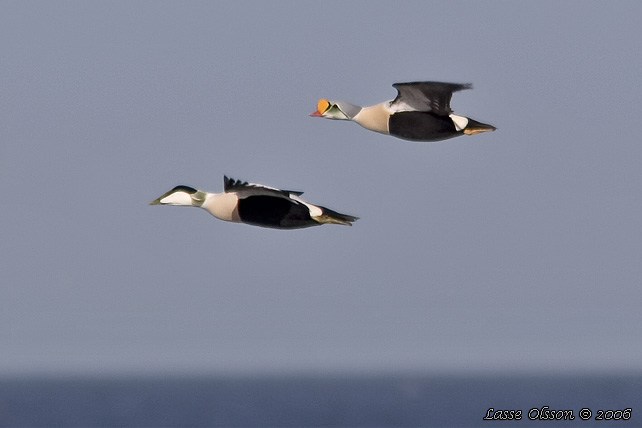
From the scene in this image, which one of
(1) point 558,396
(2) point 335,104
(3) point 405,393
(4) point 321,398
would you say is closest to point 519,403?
(1) point 558,396

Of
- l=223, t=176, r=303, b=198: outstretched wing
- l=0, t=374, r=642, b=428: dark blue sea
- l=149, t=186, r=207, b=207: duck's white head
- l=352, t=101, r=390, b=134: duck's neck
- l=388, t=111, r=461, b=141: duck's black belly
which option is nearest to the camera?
l=223, t=176, r=303, b=198: outstretched wing

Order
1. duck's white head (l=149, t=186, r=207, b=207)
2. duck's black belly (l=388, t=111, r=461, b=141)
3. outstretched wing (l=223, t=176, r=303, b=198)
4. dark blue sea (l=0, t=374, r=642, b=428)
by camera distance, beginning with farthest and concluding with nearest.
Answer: dark blue sea (l=0, t=374, r=642, b=428) → duck's white head (l=149, t=186, r=207, b=207) → duck's black belly (l=388, t=111, r=461, b=141) → outstretched wing (l=223, t=176, r=303, b=198)

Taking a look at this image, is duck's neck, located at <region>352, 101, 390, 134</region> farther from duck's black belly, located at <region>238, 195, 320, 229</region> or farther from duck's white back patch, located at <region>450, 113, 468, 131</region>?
duck's black belly, located at <region>238, 195, 320, 229</region>

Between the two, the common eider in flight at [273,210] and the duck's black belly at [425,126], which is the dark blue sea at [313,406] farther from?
the common eider in flight at [273,210]

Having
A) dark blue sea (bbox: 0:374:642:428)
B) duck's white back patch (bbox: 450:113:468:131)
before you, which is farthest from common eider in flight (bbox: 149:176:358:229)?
dark blue sea (bbox: 0:374:642:428)

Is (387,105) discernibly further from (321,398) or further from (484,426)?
(321,398)

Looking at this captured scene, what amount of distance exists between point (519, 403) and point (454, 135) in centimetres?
7452

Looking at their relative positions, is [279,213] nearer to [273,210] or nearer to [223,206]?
[273,210]

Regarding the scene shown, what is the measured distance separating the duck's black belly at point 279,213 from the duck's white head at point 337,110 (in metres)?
2.31

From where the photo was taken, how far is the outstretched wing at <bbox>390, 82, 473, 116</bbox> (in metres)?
27.3

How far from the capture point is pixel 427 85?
27.3 meters

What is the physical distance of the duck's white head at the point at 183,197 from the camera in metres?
28.7

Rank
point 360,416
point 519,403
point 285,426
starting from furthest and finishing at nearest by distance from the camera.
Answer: point 519,403 → point 360,416 → point 285,426

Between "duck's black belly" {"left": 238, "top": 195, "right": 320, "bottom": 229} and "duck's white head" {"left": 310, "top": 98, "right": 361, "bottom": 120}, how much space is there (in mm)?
2305
